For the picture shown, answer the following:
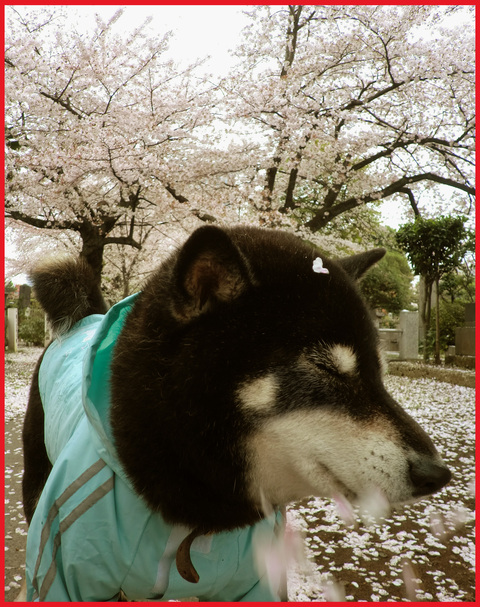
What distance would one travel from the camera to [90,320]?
120 inches

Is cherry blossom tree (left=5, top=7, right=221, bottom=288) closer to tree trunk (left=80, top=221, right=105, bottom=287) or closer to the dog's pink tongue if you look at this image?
tree trunk (left=80, top=221, right=105, bottom=287)

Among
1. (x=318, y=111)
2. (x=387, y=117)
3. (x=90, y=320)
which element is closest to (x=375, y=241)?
(x=387, y=117)

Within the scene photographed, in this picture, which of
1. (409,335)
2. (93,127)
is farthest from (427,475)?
(409,335)

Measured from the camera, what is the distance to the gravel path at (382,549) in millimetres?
2996

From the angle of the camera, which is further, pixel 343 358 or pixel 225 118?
pixel 225 118

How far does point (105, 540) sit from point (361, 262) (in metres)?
1.73

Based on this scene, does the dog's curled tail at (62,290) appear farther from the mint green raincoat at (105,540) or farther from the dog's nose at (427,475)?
the dog's nose at (427,475)

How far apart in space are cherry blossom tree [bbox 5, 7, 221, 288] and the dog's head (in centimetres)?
926

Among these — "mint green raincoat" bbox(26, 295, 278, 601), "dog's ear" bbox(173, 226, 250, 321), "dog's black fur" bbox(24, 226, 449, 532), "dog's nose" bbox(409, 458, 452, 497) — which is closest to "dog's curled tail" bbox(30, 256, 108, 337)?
"mint green raincoat" bbox(26, 295, 278, 601)

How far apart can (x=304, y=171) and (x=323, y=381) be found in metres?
12.6

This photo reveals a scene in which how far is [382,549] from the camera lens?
3.62 metres

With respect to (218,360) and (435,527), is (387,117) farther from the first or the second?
(218,360)

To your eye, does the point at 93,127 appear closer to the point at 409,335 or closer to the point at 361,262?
the point at 361,262

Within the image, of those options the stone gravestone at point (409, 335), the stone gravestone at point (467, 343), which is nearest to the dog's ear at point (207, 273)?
the stone gravestone at point (467, 343)
